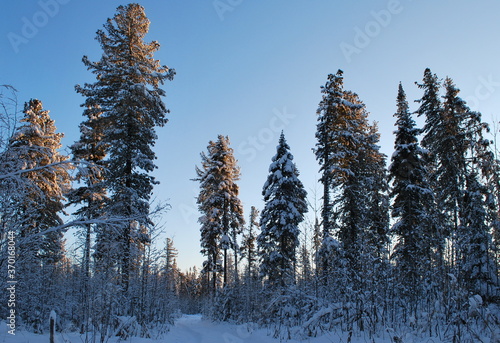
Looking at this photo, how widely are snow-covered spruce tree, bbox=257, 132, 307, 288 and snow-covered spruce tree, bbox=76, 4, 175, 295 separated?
8193mm

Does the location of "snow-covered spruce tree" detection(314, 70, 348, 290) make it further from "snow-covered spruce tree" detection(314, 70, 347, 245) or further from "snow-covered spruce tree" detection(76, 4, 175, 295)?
"snow-covered spruce tree" detection(76, 4, 175, 295)

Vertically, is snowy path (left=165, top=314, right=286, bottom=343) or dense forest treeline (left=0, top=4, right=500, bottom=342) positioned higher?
dense forest treeline (left=0, top=4, right=500, bottom=342)

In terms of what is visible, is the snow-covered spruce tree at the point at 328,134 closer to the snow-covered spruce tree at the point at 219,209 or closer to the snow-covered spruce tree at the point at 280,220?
the snow-covered spruce tree at the point at 280,220

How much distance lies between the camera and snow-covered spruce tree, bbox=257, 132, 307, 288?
64.2 ft

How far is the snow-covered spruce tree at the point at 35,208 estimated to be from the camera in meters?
6.14

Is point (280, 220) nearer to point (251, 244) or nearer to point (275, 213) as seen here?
point (275, 213)

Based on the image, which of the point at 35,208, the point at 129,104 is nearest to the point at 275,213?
the point at 129,104

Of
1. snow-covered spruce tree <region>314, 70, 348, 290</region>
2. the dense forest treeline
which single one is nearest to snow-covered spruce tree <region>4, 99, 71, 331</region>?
the dense forest treeline

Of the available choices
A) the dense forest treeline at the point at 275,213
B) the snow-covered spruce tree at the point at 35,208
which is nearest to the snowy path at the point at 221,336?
the dense forest treeline at the point at 275,213

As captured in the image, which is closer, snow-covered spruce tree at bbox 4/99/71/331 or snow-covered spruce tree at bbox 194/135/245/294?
snow-covered spruce tree at bbox 4/99/71/331

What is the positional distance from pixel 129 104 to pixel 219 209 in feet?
44.0

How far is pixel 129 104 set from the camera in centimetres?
1505

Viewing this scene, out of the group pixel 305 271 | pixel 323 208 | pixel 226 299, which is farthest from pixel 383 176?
pixel 226 299

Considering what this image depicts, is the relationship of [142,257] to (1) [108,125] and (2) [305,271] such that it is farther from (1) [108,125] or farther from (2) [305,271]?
(2) [305,271]
